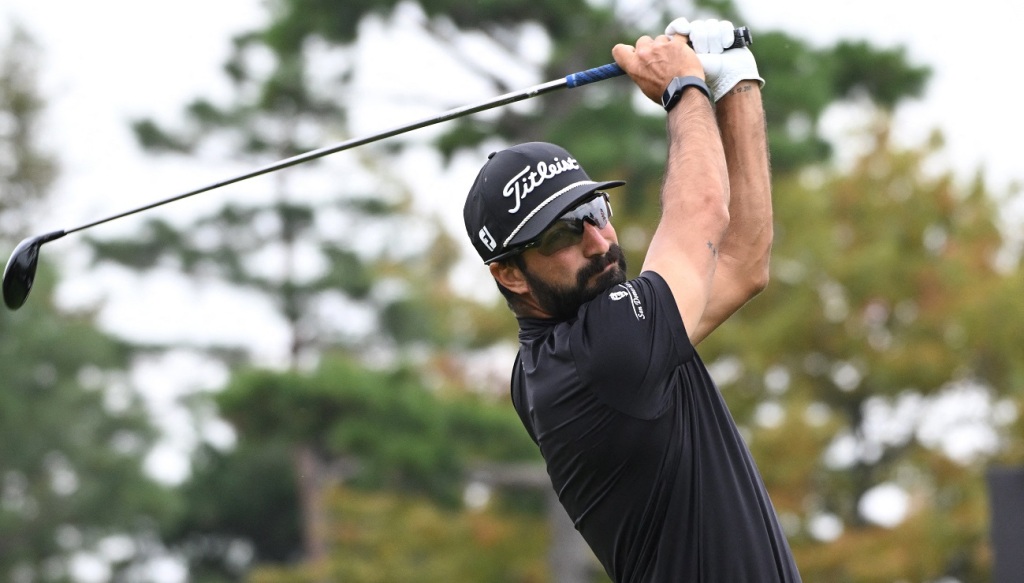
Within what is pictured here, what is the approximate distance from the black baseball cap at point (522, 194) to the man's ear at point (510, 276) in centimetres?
3

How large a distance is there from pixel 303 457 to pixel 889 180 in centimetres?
1234

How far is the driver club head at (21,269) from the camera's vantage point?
14.3 ft

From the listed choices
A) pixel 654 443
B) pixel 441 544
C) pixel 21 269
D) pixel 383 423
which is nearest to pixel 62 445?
pixel 441 544

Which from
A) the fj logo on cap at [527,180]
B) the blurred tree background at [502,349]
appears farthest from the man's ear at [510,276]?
the blurred tree background at [502,349]

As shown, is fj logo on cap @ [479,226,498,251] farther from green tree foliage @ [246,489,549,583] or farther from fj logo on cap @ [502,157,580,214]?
green tree foliage @ [246,489,549,583]

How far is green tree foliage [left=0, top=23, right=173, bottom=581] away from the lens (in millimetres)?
25484

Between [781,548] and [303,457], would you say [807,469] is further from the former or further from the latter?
[781,548]

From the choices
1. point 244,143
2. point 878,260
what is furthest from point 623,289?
point 244,143

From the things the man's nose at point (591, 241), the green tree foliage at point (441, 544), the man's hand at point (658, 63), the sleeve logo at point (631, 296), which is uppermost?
the green tree foliage at point (441, 544)

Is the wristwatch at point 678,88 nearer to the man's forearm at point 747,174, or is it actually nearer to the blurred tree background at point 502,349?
the man's forearm at point 747,174

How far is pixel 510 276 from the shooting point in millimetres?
3164

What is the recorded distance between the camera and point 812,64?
17.0m

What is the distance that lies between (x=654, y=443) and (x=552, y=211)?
506mm

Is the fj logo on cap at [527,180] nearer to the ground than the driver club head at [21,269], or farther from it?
nearer to the ground
